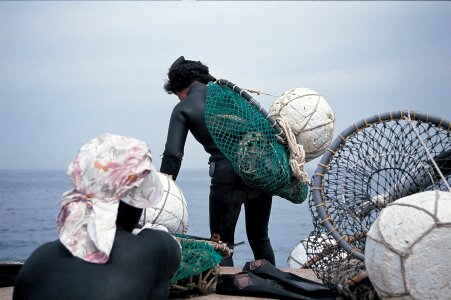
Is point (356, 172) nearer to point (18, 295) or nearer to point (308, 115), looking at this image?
point (308, 115)

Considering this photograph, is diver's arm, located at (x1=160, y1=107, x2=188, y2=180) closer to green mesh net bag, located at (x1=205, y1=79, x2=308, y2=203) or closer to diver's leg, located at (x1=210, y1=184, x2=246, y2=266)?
green mesh net bag, located at (x1=205, y1=79, x2=308, y2=203)

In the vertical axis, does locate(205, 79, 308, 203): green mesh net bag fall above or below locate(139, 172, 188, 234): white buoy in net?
above

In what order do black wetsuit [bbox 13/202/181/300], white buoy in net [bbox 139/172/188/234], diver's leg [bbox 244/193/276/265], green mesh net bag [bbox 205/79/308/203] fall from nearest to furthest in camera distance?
black wetsuit [bbox 13/202/181/300] → white buoy in net [bbox 139/172/188/234] → green mesh net bag [bbox 205/79/308/203] → diver's leg [bbox 244/193/276/265]

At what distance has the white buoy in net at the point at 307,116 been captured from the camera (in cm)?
521

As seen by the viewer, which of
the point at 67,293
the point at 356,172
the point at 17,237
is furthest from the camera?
the point at 17,237

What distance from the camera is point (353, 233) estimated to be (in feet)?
15.2

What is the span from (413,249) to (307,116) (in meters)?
1.84

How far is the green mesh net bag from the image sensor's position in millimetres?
4980

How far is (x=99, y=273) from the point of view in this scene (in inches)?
108

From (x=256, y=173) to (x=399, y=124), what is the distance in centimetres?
103

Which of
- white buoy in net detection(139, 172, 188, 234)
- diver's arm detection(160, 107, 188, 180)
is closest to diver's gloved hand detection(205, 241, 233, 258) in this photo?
white buoy in net detection(139, 172, 188, 234)

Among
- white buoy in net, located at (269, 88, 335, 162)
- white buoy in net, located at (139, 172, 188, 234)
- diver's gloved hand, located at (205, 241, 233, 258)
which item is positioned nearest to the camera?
diver's gloved hand, located at (205, 241, 233, 258)

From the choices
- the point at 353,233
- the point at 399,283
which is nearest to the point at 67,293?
the point at 399,283

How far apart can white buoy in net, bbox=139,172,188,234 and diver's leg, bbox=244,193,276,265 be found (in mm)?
761
